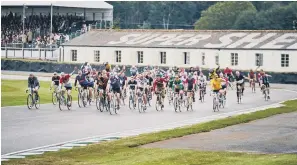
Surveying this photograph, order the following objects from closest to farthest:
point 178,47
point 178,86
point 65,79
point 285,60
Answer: point 178,86, point 65,79, point 285,60, point 178,47

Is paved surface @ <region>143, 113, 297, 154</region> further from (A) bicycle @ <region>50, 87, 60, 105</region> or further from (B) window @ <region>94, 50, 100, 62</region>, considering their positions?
(B) window @ <region>94, 50, 100, 62</region>

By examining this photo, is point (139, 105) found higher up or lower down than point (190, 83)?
lower down

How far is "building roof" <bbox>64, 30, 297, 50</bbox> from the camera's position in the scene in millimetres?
68938

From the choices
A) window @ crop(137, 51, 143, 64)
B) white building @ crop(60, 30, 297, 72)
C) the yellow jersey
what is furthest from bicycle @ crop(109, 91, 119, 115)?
window @ crop(137, 51, 143, 64)

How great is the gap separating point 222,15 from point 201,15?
13.9 feet

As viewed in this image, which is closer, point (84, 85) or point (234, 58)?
→ point (84, 85)

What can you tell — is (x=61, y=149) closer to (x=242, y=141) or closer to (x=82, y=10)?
(x=242, y=141)

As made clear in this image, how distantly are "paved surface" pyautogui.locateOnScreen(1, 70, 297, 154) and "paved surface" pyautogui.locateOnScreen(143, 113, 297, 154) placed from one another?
263 centimetres

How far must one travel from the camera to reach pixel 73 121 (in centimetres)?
3325

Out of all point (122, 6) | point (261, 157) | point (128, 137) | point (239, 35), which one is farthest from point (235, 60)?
point (261, 157)

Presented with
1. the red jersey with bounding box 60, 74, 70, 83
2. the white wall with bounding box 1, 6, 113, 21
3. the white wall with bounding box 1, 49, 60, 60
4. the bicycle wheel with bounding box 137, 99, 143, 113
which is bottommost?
the bicycle wheel with bounding box 137, 99, 143, 113

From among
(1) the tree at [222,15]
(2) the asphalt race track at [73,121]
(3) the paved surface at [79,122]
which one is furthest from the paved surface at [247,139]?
(1) the tree at [222,15]

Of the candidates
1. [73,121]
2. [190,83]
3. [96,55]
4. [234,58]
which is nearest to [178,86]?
[190,83]

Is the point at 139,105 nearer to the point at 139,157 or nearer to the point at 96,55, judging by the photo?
the point at 139,157
